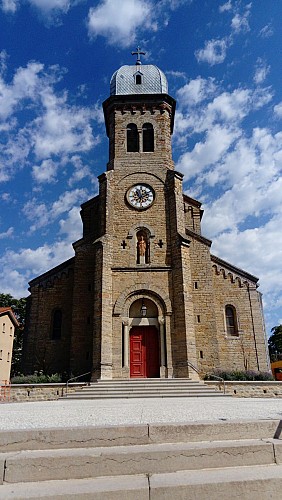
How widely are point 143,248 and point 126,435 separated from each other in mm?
16984

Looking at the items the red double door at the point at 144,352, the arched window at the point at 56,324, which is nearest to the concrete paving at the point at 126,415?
the red double door at the point at 144,352

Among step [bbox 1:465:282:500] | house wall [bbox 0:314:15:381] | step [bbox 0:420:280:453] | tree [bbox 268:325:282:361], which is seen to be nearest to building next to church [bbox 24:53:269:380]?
house wall [bbox 0:314:15:381]

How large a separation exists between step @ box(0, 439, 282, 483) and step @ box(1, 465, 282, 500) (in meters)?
0.11

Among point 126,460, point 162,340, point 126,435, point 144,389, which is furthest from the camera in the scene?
point 162,340

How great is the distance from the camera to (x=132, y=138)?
82.0ft

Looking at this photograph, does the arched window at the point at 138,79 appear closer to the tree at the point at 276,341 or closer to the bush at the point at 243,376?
the bush at the point at 243,376

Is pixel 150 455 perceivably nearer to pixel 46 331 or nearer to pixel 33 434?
pixel 33 434

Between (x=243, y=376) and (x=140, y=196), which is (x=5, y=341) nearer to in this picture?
(x=140, y=196)

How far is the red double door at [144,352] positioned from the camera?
19.0 m

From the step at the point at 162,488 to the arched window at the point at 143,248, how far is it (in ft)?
56.5

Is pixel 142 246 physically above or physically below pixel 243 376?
above

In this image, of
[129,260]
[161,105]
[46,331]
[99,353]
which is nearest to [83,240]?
[129,260]

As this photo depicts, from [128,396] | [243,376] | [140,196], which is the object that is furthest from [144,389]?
[140,196]

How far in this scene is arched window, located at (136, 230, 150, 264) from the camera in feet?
68.7
